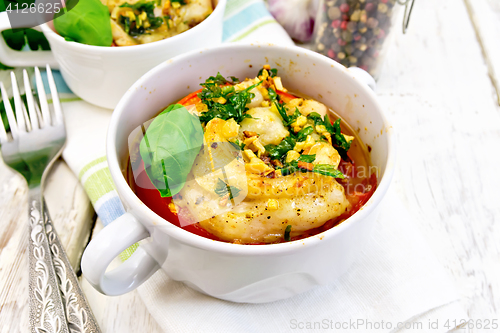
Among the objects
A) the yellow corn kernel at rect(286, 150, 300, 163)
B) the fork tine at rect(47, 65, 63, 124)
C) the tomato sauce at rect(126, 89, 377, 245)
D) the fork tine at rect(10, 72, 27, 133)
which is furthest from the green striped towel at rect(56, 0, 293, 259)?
the yellow corn kernel at rect(286, 150, 300, 163)

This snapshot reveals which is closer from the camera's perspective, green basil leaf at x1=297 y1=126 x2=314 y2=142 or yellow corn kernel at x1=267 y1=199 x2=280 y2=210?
yellow corn kernel at x1=267 y1=199 x2=280 y2=210

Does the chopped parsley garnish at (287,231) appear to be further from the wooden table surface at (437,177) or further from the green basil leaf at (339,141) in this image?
the wooden table surface at (437,177)

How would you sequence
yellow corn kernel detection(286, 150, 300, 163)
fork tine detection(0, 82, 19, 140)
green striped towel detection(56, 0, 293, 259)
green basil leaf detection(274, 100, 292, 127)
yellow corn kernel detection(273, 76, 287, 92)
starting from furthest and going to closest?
fork tine detection(0, 82, 19, 140) → green striped towel detection(56, 0, 293, 259) → yellow corn kernel detection(273, 76, 287, 92) → green basil leaf detection(274, 100, 292, 127) → yellow corn kernel detection(286, 150, 300, 163)

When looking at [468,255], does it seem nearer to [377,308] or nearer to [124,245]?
[377,308]

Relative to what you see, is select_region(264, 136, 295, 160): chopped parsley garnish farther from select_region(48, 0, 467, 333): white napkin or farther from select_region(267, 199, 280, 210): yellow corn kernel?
select_region(48, 0, 467, 333): white napkin

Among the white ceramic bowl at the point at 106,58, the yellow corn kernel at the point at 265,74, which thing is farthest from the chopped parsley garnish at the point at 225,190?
the white ceramic bowl at the point at 106,58

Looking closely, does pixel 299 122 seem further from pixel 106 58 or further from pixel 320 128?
pixel 106 58

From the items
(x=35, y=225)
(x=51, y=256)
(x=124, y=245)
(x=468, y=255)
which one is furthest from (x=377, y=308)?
(x=35, y=225)
